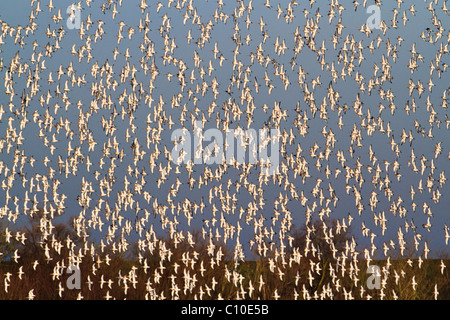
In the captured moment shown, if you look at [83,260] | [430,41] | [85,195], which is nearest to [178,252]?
[83,260]

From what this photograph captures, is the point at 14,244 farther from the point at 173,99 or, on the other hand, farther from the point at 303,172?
the point at 303,172
